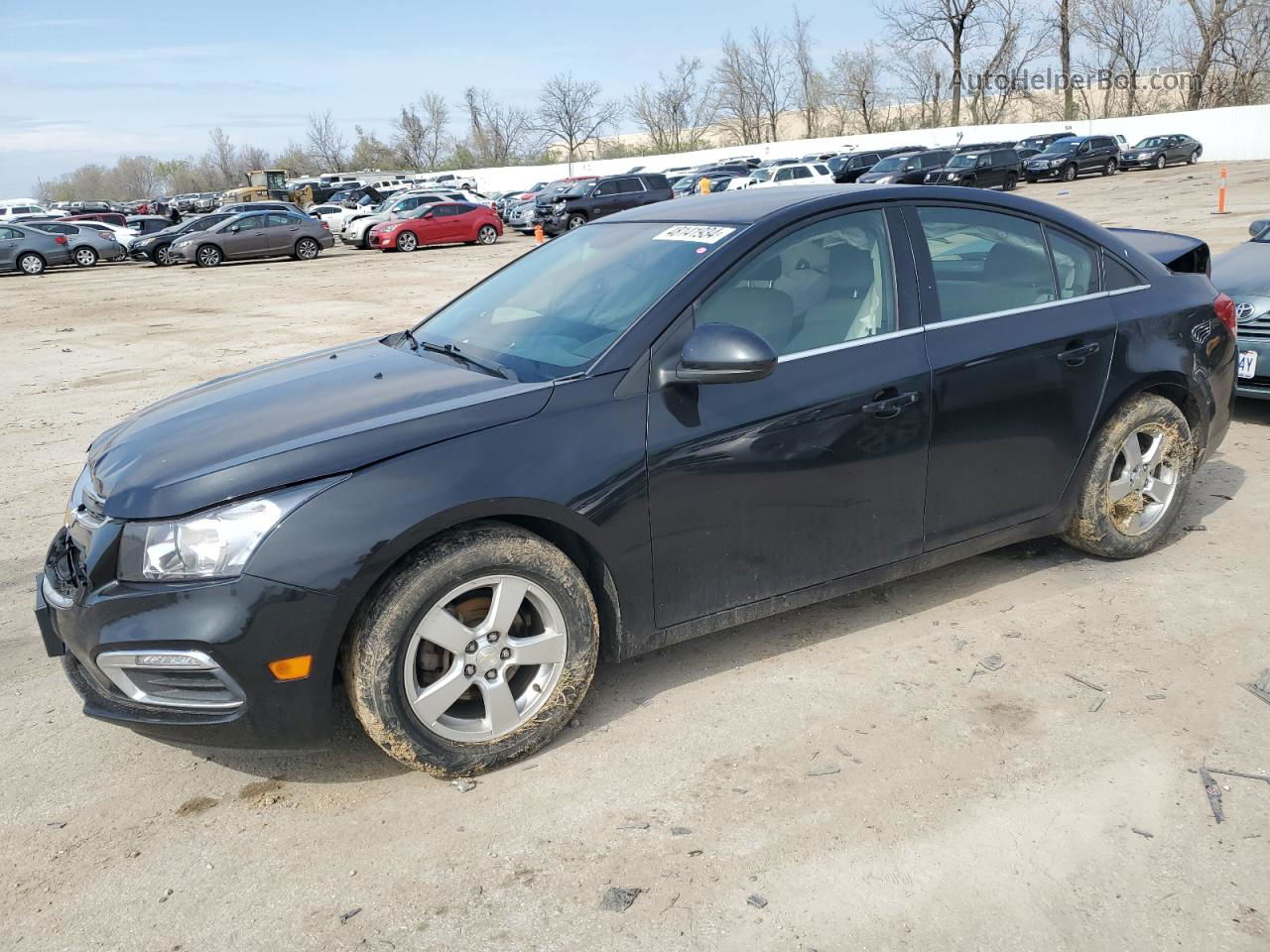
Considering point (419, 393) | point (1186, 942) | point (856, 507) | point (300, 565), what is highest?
point (419, 393)

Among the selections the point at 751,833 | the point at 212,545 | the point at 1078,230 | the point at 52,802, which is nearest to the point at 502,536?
A: the point at 212,545

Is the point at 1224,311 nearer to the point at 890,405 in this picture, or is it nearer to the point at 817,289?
the point at 890,405

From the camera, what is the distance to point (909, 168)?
34.6 meters

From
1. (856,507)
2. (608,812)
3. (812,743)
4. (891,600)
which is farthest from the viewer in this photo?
(891,600)

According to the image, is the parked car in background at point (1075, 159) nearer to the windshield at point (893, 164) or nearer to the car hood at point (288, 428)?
the windshield at point (893, 164)

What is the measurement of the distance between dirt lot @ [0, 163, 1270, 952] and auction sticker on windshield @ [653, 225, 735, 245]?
1.55 meters

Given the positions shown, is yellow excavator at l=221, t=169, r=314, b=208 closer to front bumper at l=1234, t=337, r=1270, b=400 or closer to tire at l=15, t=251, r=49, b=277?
tire at l=15, t=251, r=49, b=277

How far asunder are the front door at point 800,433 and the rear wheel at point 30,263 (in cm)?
3187

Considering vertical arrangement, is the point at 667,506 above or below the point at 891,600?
above

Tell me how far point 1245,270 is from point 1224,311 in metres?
2.91

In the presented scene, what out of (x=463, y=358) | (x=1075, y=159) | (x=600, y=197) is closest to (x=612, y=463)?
(x=463, y=358)

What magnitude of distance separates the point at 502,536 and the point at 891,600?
6.64ft

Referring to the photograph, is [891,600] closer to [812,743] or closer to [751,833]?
[812,743]

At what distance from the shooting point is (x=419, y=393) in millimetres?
3342
